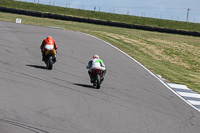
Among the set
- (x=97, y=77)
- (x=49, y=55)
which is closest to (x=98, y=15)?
(x=49, y=55)

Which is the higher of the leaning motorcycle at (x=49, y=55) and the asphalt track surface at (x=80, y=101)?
the leaning motorcycle at (x=49, y=55)

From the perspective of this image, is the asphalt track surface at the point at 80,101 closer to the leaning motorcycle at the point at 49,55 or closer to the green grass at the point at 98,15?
the leaning motorcycle at the point at 49,55

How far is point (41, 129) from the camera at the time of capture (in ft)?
30.0

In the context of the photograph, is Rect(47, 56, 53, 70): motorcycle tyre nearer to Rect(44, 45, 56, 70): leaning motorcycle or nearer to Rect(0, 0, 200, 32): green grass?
Rect(44, 45, 56, 70): leaning motorcycle

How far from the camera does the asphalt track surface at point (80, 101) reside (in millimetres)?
9961

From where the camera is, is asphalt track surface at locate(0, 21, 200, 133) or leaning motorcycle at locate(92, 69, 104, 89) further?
leaning motorcycle at locate(92, 69, 104, 89)

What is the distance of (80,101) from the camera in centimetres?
1257

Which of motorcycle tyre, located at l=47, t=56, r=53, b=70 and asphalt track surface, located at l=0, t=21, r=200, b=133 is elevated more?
motorcycle tyre, located at l=47, t=56, r=53, b=70

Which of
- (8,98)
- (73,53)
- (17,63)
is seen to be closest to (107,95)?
(8,98)

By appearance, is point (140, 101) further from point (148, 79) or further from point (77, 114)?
point (148, 79)

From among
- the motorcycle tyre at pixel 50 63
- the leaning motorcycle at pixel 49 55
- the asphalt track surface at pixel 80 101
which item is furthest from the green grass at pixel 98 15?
the motorcycle tyre at pixel 50 63

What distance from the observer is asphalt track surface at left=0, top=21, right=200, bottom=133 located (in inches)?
392

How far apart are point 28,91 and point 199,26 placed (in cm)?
8064

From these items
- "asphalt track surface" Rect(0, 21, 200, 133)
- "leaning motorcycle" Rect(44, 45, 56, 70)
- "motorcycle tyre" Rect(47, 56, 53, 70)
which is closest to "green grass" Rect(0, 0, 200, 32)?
"asphalt track surface" Rect(0, 21, 200, 133)
